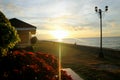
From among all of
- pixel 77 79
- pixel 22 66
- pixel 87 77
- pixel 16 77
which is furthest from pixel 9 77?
pixel 87 77

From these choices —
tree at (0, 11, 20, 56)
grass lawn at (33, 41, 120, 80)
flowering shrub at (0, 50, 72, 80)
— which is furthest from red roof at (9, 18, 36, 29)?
flowering shrub at (0, 50, 72, 80)

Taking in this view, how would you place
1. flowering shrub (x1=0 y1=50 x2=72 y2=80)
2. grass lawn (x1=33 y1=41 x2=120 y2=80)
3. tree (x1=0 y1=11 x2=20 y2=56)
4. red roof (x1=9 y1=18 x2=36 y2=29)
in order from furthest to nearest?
1. red roof (x1=9 y1=18 x2=36 y2=29)
2. grass lawn (x1=33 y1=41 x2=120 y2=80)
3. tree (x1=0 y1=11 x2=20 y2=56)
4. flowering shrub (x1=0 y1=50 x2=72 y2=80)

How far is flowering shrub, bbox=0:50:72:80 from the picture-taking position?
6.32m

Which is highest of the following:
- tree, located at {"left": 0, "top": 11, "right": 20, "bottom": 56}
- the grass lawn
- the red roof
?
the red roof

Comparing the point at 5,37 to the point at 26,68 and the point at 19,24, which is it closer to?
the point at 26,68

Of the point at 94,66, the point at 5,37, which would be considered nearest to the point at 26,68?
the point at 5,37

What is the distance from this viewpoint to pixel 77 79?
375 inches

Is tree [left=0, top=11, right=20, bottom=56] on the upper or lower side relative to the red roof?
lower

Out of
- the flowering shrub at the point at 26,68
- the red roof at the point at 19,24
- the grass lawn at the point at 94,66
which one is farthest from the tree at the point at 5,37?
the red roof at the point at 19,24

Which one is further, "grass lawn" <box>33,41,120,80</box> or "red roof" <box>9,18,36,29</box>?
"red roof" <box>9,18,36,29</box>

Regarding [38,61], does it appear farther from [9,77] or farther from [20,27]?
[20,27]

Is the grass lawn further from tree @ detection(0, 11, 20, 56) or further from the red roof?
tree @ detection(0, 11, 20, 56)

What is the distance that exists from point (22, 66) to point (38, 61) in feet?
1.91

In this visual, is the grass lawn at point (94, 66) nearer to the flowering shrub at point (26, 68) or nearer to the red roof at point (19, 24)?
the red roof at point (19, 24)
